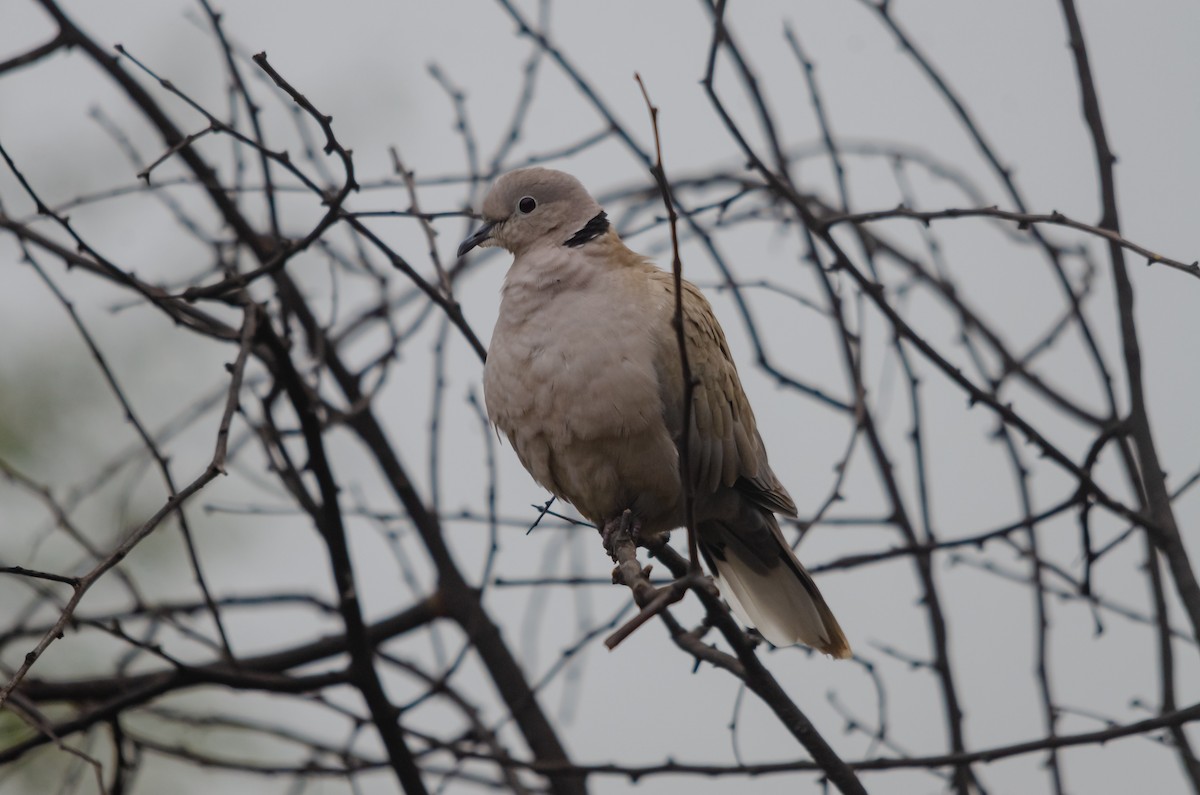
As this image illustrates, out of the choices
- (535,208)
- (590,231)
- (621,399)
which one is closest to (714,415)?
(621,399)

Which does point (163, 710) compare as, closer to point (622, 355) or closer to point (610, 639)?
point (622, 355)

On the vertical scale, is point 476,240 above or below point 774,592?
above

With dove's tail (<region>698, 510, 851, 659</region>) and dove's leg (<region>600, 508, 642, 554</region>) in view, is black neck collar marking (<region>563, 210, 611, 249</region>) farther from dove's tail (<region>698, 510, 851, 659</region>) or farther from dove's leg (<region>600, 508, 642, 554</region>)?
dove's tail (<region>698, 510, 851, 659</region>)

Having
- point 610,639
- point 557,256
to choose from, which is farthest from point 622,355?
point 610,639

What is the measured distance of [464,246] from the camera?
Result: 4.02 metres

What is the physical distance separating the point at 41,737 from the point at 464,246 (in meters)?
1.89

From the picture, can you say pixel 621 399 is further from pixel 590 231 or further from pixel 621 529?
pixel 590 231

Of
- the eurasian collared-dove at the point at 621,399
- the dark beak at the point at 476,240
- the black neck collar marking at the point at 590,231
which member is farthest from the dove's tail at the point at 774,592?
the dark beak at the point at 476,240

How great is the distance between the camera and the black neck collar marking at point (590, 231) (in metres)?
3.76

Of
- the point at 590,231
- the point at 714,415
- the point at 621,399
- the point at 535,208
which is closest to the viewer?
the point at 621,399

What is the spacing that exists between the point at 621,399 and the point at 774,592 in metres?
1.02

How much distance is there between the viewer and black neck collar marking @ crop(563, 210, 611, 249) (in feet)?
12.3

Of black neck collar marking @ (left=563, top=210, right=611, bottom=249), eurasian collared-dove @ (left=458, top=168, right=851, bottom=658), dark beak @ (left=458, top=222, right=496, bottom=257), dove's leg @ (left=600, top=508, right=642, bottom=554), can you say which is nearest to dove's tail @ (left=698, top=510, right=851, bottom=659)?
eurasian collared-dove @ (left=458, top=168, right=851, bottom=658)

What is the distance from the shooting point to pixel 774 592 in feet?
13.0
